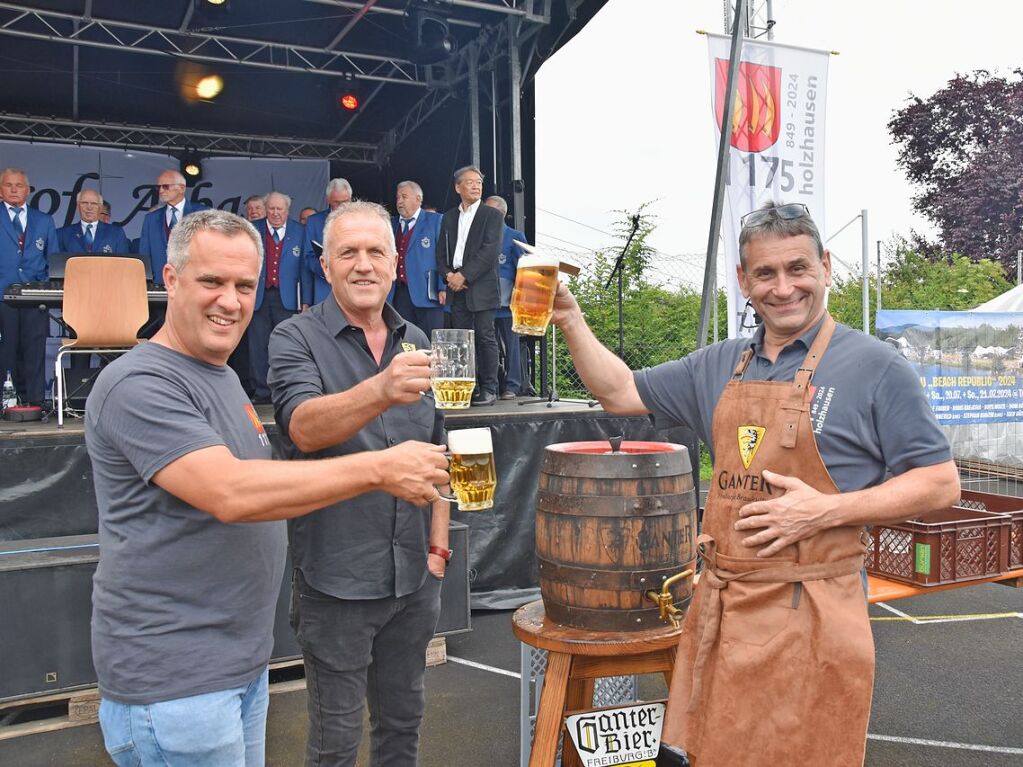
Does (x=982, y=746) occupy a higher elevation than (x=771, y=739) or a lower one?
lower

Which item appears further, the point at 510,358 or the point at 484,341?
the point at 510,358

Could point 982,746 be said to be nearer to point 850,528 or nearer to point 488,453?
point 850,528

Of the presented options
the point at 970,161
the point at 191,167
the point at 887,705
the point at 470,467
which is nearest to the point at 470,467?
the point at 470,467

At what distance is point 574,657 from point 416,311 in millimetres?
5509

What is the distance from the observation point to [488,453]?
1851 millimetres

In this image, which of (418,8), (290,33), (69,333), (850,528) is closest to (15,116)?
(290,33)

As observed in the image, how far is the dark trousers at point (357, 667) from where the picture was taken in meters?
2.11

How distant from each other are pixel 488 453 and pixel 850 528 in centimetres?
85

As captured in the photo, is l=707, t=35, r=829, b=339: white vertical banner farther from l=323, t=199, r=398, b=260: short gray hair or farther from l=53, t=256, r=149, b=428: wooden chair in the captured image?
l=53, t=256, r=149, b=428: wooden chair

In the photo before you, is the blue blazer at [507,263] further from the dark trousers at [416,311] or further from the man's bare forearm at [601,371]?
the man's bare forearm at [601,371]

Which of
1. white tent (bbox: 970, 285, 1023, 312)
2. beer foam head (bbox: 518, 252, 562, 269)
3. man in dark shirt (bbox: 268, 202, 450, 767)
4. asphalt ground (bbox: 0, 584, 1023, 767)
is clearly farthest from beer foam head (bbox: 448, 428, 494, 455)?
white tent (bbox: 970, 285, 1023, 312)

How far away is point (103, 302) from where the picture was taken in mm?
5547

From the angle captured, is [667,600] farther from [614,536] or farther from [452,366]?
[452,366]

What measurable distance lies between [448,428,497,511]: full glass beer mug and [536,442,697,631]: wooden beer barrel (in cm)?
A: 53
